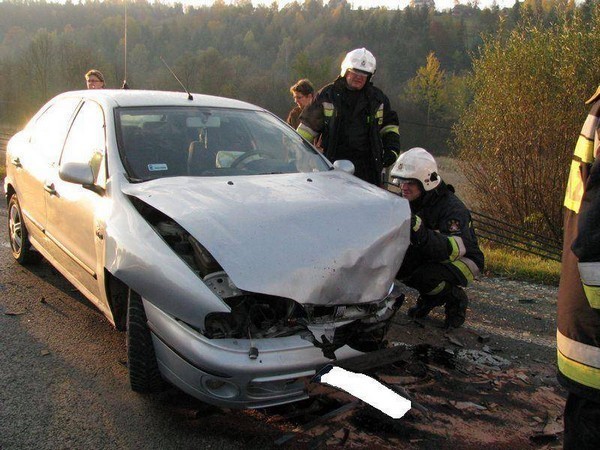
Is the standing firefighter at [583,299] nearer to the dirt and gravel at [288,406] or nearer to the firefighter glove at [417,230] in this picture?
the dirt and gravel at [288,406]

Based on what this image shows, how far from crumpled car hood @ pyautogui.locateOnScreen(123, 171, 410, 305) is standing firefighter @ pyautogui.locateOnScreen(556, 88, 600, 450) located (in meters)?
1.13

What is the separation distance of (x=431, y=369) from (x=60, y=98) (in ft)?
12.6

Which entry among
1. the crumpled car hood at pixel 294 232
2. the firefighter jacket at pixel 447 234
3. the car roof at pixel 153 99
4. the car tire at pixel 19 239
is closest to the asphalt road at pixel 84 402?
the crumpled car hood at pixel 294 232

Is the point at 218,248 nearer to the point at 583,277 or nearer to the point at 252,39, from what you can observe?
the point at 583,277

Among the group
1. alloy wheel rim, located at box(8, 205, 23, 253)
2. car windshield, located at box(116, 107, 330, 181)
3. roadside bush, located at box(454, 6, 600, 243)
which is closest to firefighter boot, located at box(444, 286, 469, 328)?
car windshield, located at box(116, 107, 330, 181)

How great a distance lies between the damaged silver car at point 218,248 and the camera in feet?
8.77

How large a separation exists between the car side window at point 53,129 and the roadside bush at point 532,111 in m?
10.9

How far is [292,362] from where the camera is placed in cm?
266

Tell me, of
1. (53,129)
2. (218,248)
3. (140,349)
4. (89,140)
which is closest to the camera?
(218,248)

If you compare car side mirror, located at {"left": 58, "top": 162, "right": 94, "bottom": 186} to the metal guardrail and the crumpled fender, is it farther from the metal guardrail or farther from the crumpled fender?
the metal guardrail

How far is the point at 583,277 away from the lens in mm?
1794

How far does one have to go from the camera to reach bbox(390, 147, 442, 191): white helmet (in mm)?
4375

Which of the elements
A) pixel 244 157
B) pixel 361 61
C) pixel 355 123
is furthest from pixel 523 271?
pixel 244 157

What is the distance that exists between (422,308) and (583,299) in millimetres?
2779
